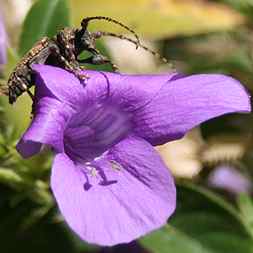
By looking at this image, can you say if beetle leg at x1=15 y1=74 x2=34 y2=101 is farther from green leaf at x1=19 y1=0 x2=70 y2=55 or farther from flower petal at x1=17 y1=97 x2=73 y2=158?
green leaf at x1=19 y1=0 x2=70 y2=55

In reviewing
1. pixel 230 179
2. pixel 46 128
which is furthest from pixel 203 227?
pixel 46 128

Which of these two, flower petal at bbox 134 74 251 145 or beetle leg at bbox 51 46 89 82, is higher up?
beetle leg at bbox 51 46 89 82

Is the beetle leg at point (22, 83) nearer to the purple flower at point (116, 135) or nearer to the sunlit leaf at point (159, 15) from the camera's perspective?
the purple flower at point (116, 135)

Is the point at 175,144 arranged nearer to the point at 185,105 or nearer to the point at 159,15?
the point at 159,15

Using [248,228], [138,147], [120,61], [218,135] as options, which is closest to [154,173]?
[138,147]

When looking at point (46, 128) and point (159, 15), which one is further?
point (159, 15)

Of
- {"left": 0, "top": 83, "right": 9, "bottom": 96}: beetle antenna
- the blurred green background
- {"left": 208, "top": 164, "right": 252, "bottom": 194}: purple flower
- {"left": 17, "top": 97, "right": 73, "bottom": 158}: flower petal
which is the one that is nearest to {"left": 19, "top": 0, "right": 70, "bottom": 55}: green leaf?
the blurred green background

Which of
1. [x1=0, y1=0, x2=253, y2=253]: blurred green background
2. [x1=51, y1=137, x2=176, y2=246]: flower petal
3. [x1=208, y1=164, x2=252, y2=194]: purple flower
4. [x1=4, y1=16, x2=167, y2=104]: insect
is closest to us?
[x1=51, y1=137, x2=176, y2=246]: flower petal
